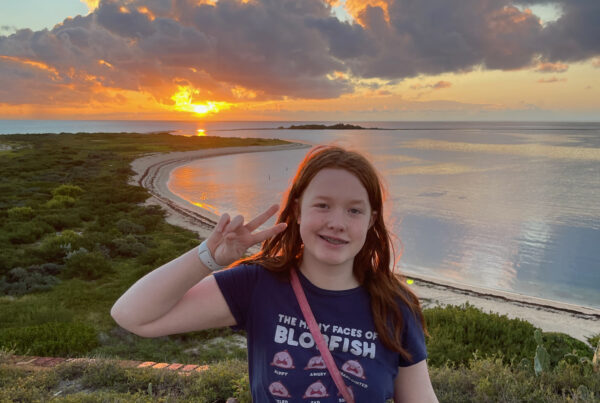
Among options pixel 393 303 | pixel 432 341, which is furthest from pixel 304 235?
pixel 432 341

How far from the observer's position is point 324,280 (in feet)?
6.55

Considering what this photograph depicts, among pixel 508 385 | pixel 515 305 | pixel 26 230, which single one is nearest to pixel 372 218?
pixel 508 385

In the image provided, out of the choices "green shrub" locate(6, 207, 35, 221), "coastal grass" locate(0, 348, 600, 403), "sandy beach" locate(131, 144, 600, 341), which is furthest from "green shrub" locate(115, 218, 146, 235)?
"coastal grass" locate(0, 348, 600, 403)

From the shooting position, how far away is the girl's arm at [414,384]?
6.71 ft

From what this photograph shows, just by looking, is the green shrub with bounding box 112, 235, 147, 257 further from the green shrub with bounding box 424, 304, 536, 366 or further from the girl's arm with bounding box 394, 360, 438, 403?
the girl's arm with bounding box 394, 360, 438, 403

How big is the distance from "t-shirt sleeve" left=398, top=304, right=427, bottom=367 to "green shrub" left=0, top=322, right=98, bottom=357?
6496mm

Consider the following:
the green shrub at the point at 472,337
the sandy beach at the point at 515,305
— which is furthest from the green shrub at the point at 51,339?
the sandy beach at the point at 515,305

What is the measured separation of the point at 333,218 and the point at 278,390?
2.61 feet

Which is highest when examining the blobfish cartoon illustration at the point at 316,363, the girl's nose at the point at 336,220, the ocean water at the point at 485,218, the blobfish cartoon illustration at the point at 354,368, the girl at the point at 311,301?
the girl's nose at the point at 336,220

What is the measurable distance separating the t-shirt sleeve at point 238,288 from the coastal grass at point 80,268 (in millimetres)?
5490

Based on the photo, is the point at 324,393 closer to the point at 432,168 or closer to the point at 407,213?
the point at 407,213

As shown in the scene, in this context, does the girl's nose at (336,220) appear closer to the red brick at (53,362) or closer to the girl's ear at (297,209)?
the girl's ear at (297,209)

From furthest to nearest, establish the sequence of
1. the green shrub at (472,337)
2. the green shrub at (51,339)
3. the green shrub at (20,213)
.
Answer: the green shrub at (20,213), the green shrub at (472,337), the green shrub at (51,339)

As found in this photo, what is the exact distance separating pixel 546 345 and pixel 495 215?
1967 centimetres
